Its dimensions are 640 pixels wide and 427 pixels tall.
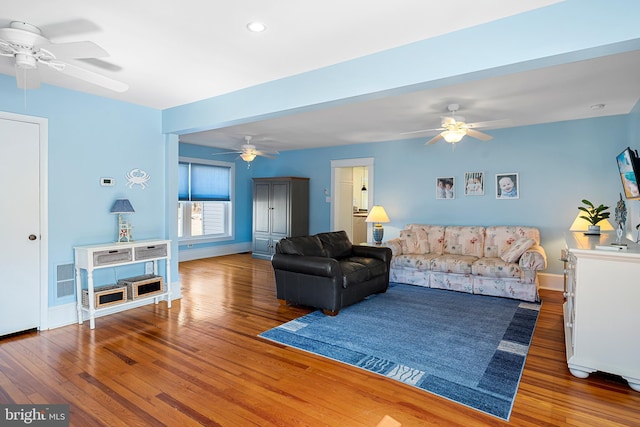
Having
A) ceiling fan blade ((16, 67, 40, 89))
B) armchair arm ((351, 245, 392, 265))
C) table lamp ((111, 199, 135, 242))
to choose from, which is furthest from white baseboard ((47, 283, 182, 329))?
armchair arm ((351, 245, 392, 265))

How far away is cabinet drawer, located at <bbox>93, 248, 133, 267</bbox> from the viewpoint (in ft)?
12.4

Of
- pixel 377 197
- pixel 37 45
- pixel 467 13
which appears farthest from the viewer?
pixel 377 197

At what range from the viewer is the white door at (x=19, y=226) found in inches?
135

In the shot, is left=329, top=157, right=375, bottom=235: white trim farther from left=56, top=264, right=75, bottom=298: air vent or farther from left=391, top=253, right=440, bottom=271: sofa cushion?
left=56, top=264, right=75, bottom=298: air vent

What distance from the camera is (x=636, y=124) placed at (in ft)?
13.8

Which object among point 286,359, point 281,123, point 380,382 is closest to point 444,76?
point 380,382

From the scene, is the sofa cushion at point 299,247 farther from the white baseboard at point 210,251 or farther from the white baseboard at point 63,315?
the white baseboard at point 210,251

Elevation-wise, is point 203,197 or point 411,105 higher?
point 411,105

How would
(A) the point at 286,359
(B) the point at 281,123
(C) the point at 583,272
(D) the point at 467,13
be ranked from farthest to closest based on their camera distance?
(B) the point at 281,123
(A) the point at 286,359
(C) the point at 583,272
(D) the point at 467,13

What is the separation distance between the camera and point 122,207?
4160mm

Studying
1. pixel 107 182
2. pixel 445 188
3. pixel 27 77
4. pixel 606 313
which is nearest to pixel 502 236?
pixel 445 188

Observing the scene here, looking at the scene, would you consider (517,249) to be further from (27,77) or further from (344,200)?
(27,77)

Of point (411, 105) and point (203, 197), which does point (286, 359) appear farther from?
point (203, 197)

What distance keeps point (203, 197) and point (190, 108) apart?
3.88m
